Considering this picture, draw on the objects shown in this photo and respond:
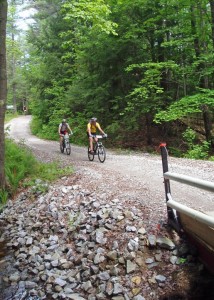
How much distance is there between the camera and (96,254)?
553 cm

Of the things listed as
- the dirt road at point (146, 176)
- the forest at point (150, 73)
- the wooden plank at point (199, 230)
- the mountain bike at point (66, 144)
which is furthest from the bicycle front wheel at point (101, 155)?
the wooden plank at point (199, 230)

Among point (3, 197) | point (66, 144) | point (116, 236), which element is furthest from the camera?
point (66, 144)

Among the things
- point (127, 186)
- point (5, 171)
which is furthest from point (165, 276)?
point (5, 171)

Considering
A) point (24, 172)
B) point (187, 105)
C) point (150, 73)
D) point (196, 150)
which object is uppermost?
point (150, 73)

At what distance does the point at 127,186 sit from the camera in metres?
8.13

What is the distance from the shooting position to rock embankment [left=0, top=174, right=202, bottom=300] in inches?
184

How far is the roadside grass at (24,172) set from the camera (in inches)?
400

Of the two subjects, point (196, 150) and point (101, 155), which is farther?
point (196, 150)

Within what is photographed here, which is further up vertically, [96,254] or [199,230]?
[199,230]

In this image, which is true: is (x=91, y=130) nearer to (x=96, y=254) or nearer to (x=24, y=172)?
(x=24, y=172)

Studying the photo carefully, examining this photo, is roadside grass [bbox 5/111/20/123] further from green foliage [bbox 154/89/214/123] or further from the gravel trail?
the gravel trail

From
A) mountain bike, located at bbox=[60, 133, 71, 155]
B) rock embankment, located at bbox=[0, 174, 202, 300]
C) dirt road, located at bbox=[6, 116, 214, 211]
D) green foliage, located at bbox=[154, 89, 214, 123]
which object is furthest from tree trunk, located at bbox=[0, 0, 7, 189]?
green foliage, located at bbox=[154, 89, 214, 123]

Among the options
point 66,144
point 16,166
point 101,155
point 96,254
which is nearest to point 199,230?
point 96,254

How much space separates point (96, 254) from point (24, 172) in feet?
20.6
